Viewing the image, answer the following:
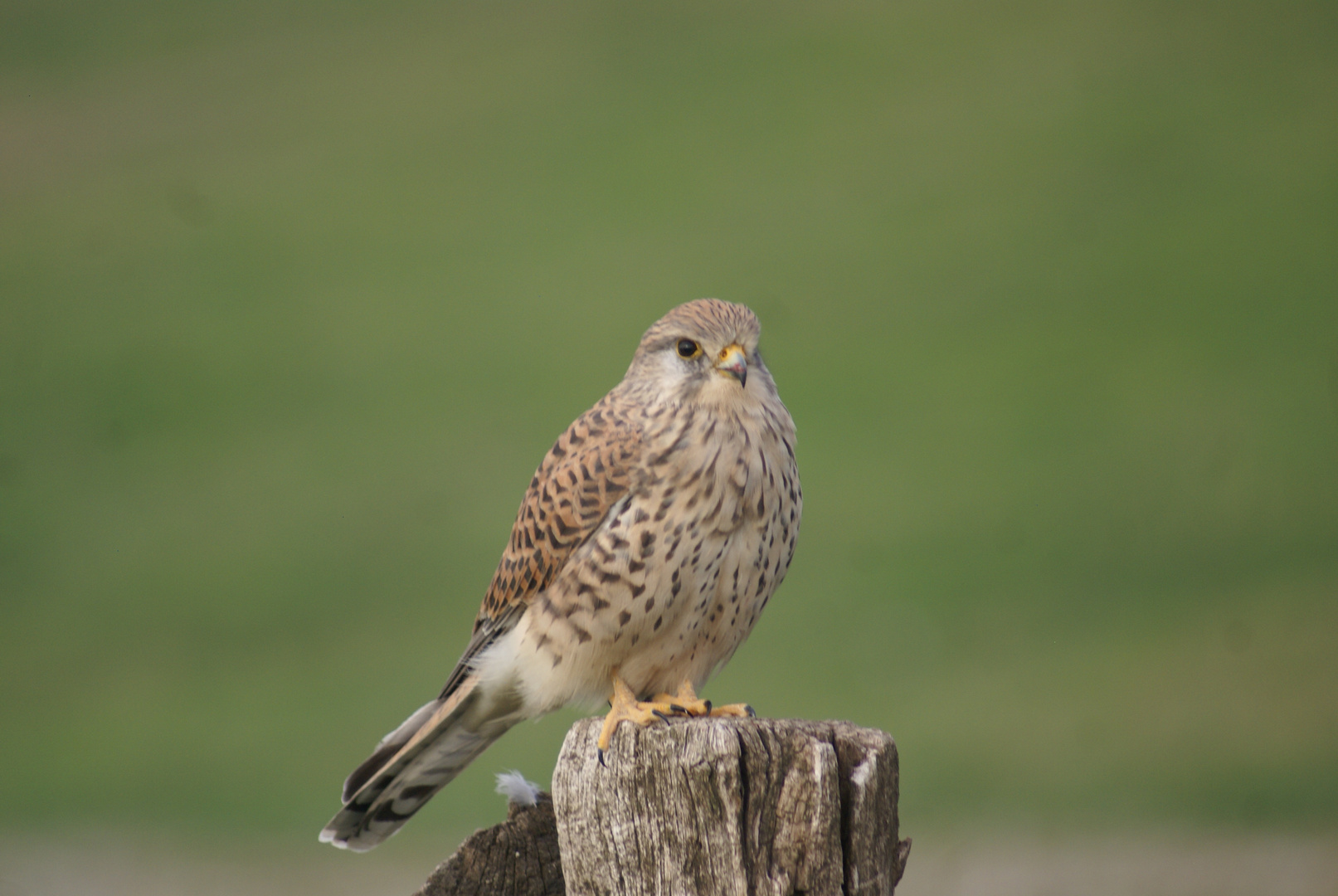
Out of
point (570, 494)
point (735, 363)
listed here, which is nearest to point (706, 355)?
point (735, 363)

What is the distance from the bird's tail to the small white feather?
0.85 ft

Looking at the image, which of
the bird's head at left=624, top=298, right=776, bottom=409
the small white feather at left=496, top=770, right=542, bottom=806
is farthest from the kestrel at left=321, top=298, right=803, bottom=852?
the small white feather at left=496, top=770, right=542, bottom=806

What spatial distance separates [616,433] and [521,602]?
1.29 ft

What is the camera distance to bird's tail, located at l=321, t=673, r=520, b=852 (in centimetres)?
225

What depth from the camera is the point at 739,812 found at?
1553 mm

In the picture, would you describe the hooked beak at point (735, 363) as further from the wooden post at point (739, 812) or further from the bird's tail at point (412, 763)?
the bird's tail at point (412, 763)

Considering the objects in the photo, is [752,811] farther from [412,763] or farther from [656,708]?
[412,763]

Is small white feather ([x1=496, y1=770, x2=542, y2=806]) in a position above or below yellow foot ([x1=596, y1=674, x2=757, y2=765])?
below

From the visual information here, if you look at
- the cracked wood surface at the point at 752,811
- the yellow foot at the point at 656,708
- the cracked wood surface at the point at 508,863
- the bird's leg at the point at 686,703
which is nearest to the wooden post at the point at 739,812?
the cracked wood surface at the point at 752,811

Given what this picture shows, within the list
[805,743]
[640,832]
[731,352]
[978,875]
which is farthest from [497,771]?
[978,875]

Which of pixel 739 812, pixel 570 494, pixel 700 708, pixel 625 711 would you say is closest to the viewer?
pixel 739 812

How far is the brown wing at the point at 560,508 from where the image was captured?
6.99ft

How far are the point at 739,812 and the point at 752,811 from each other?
2cm

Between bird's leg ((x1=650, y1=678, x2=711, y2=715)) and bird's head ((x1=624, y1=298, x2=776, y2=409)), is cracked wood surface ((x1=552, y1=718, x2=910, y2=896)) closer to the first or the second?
bird's leg ((x1=650, y1=678, x2=711, y2=715))
